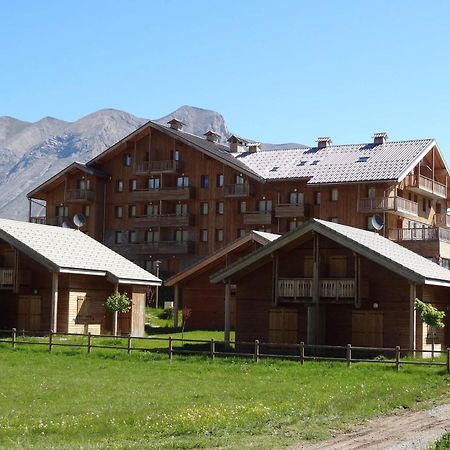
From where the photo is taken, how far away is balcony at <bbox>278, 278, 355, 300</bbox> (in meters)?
38.1

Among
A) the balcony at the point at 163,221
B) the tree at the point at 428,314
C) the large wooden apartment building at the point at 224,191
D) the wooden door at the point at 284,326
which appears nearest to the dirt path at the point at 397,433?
the tree at the point at 428,314

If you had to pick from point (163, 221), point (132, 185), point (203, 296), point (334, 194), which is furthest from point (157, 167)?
point (203, 296)

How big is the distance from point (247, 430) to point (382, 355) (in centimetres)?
1882

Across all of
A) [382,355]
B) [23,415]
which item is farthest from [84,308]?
[23,415]

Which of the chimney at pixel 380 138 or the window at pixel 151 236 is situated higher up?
the chimney at pixel 380 138

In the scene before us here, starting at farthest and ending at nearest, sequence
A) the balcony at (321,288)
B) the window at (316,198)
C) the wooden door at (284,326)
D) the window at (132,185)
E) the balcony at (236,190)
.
→ the window at (132,185)
the balcony at (236,190)
the window at (316,198)
the wooden door at (284,326)
the balcony at (321,288)

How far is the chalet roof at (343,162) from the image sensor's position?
223 ft

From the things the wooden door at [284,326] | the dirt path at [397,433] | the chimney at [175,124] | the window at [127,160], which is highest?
the chimney at [175,124]

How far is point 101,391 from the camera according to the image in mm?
26125

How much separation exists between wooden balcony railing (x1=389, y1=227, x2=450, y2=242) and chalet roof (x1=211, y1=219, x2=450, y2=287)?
67.9 ft

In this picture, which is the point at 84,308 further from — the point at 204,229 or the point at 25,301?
the point at 204,229

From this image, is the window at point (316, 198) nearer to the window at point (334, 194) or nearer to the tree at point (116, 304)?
the window at point (334, 194)

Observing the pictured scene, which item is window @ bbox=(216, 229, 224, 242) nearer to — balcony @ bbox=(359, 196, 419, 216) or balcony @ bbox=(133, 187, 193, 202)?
balcony @ bbox=(133, 187, 193, 202)

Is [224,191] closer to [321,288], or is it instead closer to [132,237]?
[132,237]
